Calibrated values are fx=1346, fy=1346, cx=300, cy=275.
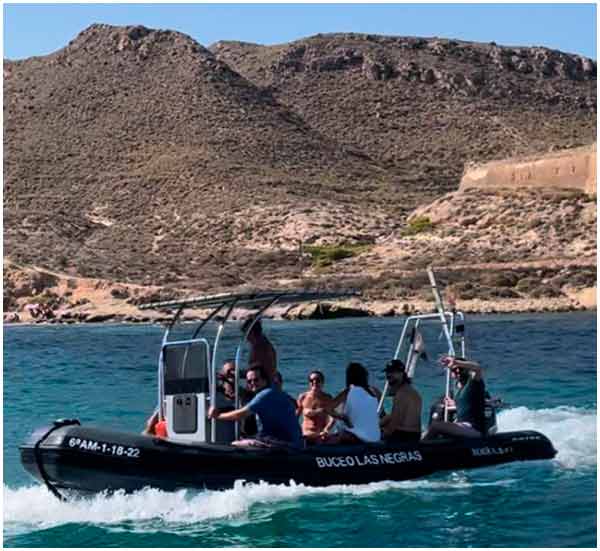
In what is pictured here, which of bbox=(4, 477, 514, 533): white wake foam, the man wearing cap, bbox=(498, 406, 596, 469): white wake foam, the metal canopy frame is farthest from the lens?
bbox=(498, 406, 596, 469): white wake foam

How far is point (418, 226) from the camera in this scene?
69.4 m

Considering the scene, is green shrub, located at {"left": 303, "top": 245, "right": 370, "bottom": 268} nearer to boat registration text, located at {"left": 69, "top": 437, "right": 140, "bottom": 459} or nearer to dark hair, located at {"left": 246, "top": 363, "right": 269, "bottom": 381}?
dark hair, located at {"left": 246, "top": 363, "right": 269, "bottom": 381}

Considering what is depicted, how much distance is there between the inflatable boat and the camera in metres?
12.9

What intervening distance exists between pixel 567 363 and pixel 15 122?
80.5 meters

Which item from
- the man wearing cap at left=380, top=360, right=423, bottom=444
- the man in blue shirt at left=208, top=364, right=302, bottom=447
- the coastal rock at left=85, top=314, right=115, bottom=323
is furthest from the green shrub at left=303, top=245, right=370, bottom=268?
the man in blue shirt at left=208, top=364, right=302, bottom=447

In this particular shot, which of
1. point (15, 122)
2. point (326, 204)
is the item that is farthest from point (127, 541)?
point (15, 122)

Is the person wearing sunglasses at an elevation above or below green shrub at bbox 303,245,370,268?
below

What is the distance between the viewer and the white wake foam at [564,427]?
1650 cm

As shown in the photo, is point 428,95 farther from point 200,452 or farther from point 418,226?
point 200,452

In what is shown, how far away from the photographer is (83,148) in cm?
9875

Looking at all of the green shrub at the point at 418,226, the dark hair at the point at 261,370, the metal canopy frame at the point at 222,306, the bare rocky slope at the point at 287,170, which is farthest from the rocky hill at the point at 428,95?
the dark hair at the point at 261,370

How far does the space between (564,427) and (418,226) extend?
50.8 meters

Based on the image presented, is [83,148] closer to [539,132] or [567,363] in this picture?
[539,132]

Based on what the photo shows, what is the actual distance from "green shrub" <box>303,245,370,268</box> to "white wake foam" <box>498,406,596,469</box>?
134 feet
